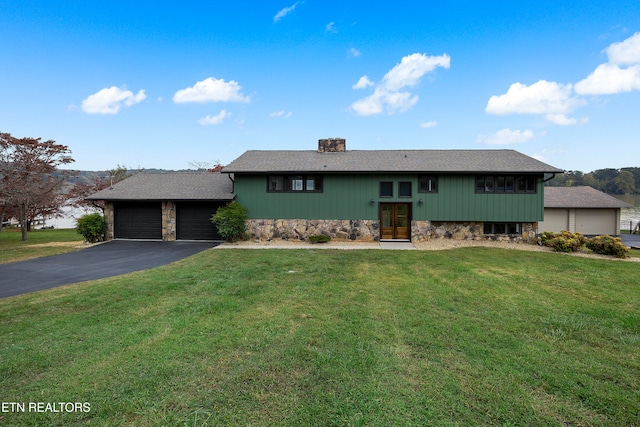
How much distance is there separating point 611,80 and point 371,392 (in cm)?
2146

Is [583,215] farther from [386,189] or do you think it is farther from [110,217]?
[110,217]

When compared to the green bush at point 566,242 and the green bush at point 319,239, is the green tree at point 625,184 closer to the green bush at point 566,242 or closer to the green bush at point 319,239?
the green bush at point 566,242

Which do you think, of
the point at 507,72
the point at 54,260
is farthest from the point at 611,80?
the point at 54,260

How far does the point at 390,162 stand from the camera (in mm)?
14836

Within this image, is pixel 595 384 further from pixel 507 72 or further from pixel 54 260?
pixel 507 72

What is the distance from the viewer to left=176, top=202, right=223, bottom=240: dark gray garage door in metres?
15.0

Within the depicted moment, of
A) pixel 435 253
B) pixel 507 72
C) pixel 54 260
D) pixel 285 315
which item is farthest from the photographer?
pixel 507 72

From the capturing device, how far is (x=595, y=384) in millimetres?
3035

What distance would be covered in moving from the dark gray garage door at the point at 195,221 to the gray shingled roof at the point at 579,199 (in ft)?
66.5

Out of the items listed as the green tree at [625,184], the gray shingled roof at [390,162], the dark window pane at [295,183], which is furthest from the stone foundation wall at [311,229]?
the green tree at [625,184]

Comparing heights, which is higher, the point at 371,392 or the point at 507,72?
the point at 507,72

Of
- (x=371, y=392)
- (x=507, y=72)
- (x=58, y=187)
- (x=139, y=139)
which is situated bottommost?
(x=371, y=392)

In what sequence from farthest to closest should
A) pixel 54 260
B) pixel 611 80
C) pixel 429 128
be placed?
pixel 429 128, pixel 611 80, pixel 54 260

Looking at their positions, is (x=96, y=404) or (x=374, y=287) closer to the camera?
(x=96, y=404)
